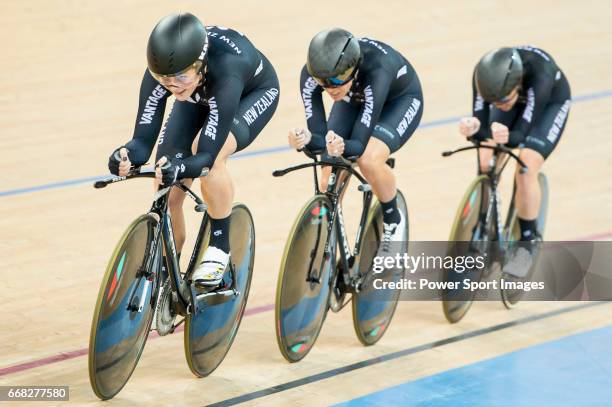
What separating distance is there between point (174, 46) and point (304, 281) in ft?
3.88

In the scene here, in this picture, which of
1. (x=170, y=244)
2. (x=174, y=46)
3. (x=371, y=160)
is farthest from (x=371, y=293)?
(x=174, y=46)

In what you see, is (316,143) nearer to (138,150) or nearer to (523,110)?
(138,150)

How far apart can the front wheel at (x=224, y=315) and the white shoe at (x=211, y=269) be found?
12 cm

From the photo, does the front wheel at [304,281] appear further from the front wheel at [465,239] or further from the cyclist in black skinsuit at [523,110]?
the cyclist in black skinsuit at [523,110]

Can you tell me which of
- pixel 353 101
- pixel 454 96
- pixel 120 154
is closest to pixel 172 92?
pixel 120 154

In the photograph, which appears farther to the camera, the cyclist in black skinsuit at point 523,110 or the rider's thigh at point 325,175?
the cyclist in black skinsuit at point 523,110

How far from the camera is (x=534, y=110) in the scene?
16.9 feet

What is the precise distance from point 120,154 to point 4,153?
11.5ft

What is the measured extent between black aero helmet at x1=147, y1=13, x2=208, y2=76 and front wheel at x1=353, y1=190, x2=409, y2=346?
1.34 meters

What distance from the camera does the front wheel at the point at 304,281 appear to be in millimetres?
4387

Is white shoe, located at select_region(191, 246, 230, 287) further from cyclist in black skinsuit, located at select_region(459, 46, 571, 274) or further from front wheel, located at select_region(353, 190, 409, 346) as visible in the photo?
cyclist in black skinsuit, located at select_region(459, 46, 571, 274)

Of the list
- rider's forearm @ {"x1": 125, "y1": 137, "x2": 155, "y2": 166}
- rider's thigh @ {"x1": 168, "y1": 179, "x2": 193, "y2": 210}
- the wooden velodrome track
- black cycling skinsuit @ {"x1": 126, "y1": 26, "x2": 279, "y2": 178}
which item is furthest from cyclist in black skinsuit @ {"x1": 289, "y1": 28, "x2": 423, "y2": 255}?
the wooden velodrome track

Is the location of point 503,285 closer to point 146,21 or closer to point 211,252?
point 211,252

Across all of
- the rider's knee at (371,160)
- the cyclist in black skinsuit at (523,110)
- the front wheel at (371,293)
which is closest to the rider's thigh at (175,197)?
the rider's knee at (371,160)
